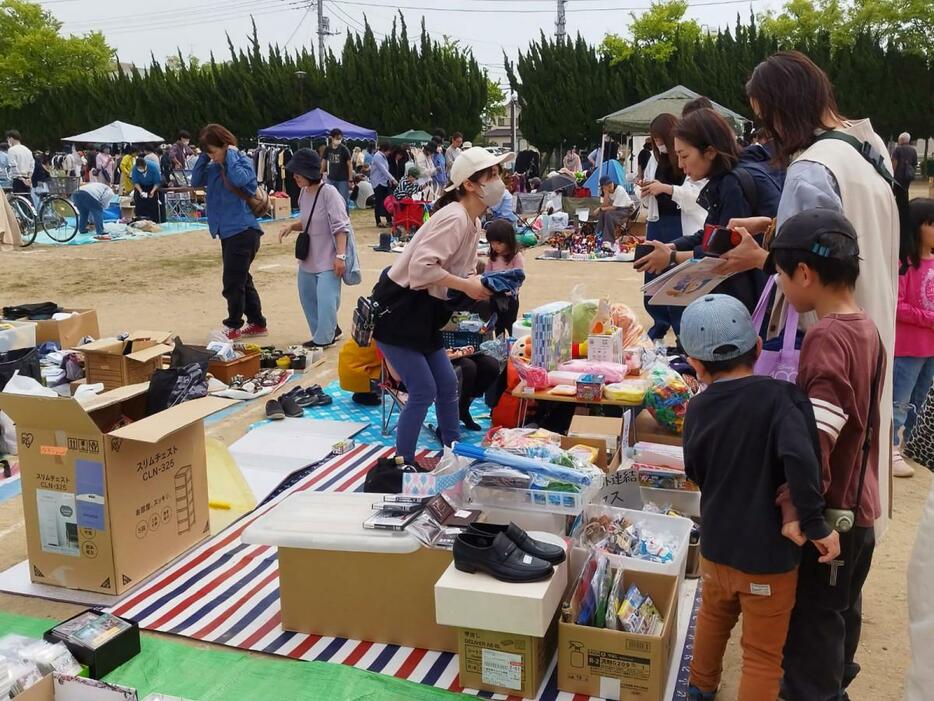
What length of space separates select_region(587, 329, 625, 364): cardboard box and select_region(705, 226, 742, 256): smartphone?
1652 millimetres

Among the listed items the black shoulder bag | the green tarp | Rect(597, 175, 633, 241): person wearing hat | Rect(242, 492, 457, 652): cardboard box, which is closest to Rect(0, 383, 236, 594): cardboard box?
the green tarp

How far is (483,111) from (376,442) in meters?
28.5

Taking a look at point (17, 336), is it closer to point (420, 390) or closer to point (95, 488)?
point (95, 488)

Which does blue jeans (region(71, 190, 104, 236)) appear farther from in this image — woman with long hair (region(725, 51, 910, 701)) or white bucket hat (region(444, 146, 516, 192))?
woman with long hair (region(725, 51, 910, 701))

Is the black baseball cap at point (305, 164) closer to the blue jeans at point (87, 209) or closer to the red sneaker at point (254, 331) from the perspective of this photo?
the red sneaker at point (254, 331)

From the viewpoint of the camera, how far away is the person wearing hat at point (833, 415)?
219 centimetres

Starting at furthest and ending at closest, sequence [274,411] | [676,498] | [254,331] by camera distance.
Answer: [254,331] < [274,411] < [676,498]

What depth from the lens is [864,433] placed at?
89.9 inches

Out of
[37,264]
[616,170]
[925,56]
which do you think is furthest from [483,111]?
[37,264]

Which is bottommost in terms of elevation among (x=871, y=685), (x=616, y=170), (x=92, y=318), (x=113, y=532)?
(x=871, y=685)

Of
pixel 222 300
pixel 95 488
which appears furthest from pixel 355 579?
pixel 222 300

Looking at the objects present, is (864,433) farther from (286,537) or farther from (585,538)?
(286,537)

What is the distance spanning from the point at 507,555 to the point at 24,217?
1310 centimetres

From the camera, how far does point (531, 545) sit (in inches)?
108
